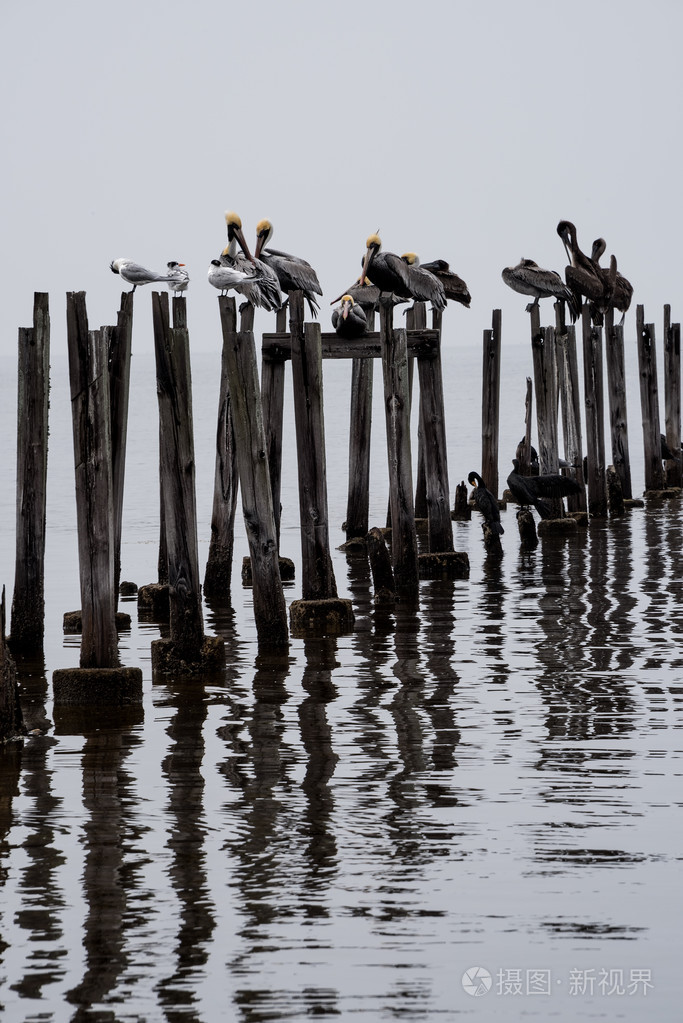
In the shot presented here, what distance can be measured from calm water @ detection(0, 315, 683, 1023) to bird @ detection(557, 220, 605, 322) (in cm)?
1053

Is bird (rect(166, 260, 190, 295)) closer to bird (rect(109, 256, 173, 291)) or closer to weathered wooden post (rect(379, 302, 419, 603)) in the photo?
bird (rect(109, 256, 173, 291))

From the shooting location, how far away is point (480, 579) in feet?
43.0

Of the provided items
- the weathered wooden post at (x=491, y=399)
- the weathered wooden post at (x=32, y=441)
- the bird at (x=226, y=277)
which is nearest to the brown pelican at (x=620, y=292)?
the weathered wooden post at (x=491, y=399)

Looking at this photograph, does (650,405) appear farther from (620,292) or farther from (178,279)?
(178,279)

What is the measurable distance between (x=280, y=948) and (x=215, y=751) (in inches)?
96.1

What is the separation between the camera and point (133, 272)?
13.5 meters

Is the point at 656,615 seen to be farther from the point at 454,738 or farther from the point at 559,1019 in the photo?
the point at 559,1019

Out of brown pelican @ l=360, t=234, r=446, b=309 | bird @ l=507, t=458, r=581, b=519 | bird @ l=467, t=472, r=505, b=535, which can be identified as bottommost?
bird @ l=467, t=472, r=505, b=535

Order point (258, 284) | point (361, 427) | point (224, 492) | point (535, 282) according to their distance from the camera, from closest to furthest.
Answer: point (224, 492), point (258, 284), point (361, 427), point (535, 282)

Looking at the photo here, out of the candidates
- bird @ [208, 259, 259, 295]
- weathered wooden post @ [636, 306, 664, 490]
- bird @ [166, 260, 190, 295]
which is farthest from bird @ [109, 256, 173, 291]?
weathered wooden post @ [636, 306, 664, 490]

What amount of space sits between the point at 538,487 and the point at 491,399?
238 cm

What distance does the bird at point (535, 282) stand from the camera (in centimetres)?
1891

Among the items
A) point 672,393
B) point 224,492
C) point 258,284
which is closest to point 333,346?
point 258,284

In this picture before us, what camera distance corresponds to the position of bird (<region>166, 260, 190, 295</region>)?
13.4 meters
